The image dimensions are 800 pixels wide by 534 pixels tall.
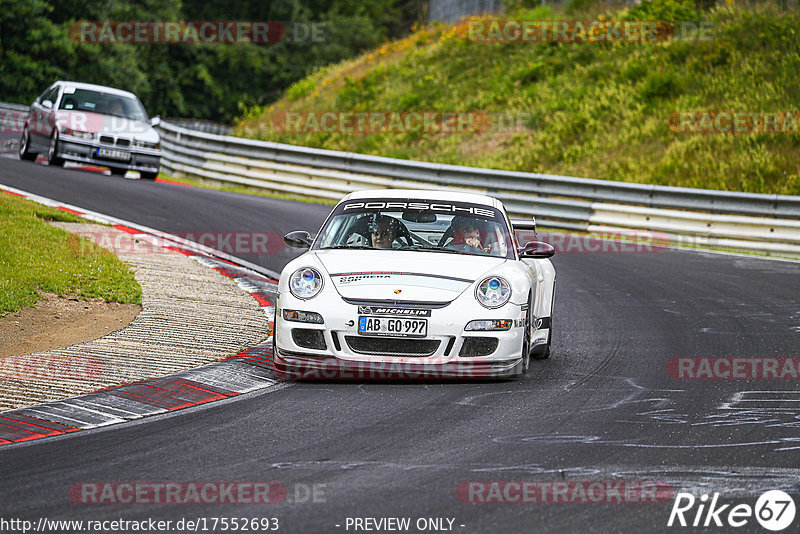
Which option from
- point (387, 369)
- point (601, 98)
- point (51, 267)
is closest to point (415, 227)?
point (387, 369)

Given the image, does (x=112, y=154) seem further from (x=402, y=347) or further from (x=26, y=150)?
(x=402, y=347)

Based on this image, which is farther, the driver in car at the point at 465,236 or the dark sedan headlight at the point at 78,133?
the dark sedan headlight at the point at 78,133

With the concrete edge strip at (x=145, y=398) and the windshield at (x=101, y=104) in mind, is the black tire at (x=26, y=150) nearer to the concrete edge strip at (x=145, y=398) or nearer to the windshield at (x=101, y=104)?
the windshield at (x=101, y=104)

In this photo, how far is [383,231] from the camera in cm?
879

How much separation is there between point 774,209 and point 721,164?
395 centimetres

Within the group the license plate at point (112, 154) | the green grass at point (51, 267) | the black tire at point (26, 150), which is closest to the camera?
the green grass at point (51, 267)

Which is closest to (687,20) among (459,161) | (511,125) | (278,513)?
(511,125)

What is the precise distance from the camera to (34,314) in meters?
9.61

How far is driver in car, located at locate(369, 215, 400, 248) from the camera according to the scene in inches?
343

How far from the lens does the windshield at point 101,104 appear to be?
2206 cm

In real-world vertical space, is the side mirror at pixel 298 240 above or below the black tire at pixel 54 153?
below

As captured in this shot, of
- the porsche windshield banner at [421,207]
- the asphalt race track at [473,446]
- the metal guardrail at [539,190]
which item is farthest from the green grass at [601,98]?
the porsche windshield banner at [421,207]

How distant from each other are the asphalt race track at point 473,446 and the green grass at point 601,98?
1302 cm

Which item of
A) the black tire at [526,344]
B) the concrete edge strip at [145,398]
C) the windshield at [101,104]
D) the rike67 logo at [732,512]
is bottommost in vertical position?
the concrete edge strip at [145,398]
